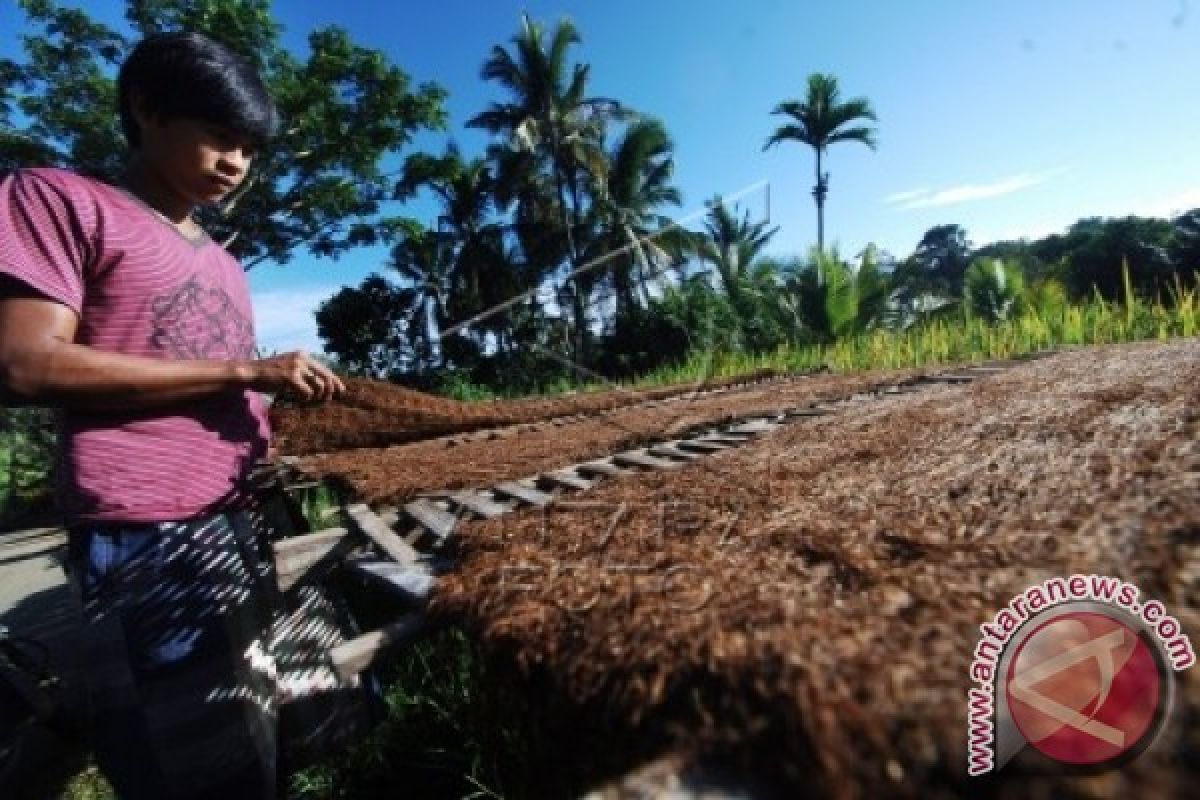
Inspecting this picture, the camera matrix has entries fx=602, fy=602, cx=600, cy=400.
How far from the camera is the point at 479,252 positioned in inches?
927

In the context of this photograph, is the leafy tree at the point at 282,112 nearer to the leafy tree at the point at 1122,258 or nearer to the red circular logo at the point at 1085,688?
the red circular logo at the point at 1085,688

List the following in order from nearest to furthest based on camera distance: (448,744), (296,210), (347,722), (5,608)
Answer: (347,722), (448,744), (5,608), (296,210)

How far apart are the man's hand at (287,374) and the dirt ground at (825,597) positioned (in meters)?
0.48

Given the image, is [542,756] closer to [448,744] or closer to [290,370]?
[290,370]

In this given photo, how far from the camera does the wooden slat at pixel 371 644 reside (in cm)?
88

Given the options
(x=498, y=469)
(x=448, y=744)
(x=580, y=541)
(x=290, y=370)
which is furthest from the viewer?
(x=448, y=744)

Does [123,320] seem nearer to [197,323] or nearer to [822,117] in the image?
[197,323]

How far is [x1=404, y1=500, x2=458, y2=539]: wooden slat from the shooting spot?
4.50 feet

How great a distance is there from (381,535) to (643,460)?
32.6 inches

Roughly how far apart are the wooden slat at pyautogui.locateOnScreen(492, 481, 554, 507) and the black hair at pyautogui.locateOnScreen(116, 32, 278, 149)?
1069mm

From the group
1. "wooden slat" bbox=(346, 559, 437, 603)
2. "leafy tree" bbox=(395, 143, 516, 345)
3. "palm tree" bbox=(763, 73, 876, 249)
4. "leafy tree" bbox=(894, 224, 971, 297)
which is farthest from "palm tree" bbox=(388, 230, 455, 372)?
"leafy tree" bbox=(894, 224, 971, 297)

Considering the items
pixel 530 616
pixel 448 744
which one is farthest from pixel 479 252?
pixel 530 616

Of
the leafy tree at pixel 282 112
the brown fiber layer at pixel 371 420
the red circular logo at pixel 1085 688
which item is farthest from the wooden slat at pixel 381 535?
the leafy tree at pixel 282 112

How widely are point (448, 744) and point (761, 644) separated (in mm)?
2659
